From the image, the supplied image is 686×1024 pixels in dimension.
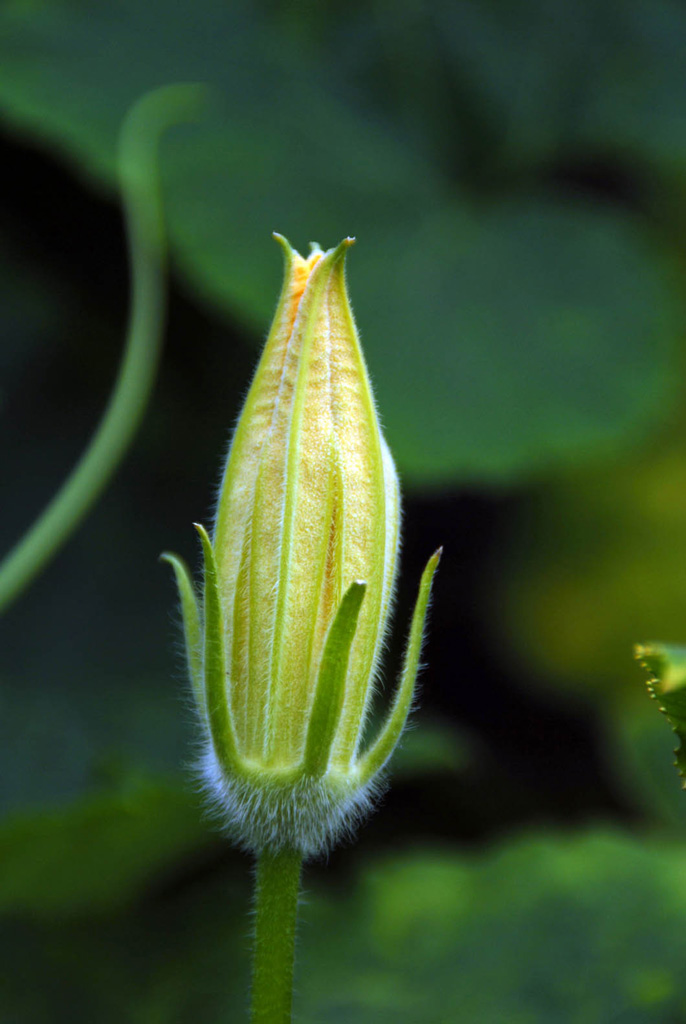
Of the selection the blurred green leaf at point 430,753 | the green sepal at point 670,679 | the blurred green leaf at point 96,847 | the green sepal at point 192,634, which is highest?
the blurred green leaf at point 430,753

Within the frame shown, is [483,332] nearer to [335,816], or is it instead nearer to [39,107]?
[39,107]

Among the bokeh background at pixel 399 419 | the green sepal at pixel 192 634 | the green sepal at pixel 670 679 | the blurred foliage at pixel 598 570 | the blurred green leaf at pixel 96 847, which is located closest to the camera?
the green sepal at pixel 670 679

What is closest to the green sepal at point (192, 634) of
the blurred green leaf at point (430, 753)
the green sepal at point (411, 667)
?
the green sepal at point (411, 667)

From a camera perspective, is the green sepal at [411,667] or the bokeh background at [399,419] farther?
the bokeh background at [399,419]

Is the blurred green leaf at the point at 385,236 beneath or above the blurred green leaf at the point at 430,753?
above

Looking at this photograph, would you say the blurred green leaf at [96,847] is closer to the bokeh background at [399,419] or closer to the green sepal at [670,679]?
the bokeh background at [399,419]

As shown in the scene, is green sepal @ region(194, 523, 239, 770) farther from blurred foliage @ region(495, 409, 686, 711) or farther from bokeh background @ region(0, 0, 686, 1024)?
blurred foliage @ region(495, 409, 686, 711)

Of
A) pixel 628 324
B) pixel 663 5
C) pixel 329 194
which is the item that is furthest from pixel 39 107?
pixel 663 5
